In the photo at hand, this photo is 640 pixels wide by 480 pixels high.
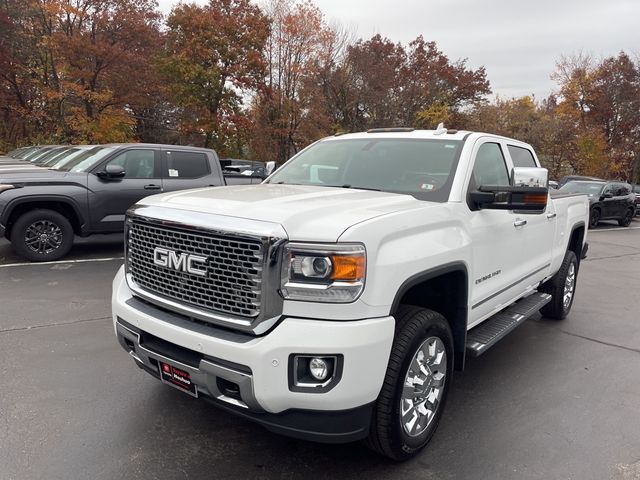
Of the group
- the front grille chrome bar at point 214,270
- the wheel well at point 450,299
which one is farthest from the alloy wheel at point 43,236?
the wheel well at point 450,299

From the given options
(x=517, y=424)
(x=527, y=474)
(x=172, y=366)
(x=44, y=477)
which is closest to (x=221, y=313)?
(x=172, y=366)

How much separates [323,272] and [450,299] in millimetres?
1168

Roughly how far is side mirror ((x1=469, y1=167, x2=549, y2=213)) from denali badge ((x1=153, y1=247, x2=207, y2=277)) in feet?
6.10

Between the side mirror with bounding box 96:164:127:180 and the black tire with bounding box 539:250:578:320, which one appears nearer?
the black tire with bounding box 539:250:578:320

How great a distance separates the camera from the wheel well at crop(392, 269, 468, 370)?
9.90 ft

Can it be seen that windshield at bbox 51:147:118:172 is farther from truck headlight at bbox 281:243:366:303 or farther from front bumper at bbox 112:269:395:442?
truck headlight at bbox 281:243:366:303

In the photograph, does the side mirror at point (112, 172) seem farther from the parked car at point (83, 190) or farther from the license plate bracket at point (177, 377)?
the license plate bracket at point (177, 377)

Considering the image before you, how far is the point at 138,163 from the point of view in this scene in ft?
26.7

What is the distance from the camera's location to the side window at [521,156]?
4.47 meters

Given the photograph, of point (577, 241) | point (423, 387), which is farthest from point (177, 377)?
point (577, 241)

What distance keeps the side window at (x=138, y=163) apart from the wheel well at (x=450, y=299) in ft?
20.9

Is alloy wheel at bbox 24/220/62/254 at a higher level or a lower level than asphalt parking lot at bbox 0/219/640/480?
higher

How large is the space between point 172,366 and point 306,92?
2433 centimetres

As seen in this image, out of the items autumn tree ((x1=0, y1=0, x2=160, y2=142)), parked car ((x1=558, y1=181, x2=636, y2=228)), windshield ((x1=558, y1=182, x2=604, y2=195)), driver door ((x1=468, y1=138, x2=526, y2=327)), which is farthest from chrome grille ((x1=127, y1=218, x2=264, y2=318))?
autumn tree ((x1=0, y1=0, x2=160, y2=142))
